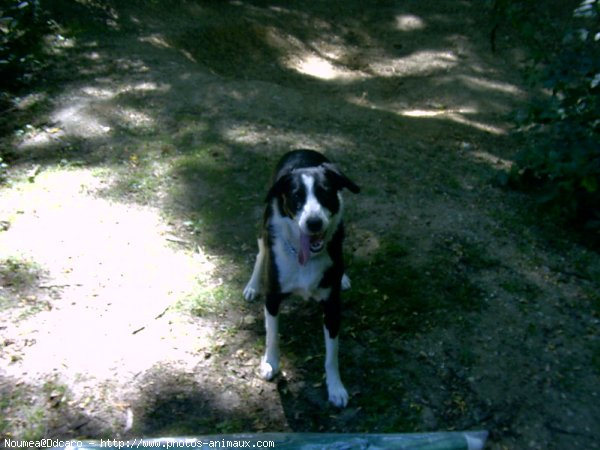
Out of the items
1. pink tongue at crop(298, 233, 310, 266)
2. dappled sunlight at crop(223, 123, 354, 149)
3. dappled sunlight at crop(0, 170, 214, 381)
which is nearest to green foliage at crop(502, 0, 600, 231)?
dappled sunlight at crop(223, 123, 354, 149)

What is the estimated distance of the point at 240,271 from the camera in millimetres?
4633

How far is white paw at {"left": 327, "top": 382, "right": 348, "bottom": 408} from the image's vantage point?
11.5ft

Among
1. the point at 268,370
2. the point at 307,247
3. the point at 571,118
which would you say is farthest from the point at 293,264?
the point at 571,118

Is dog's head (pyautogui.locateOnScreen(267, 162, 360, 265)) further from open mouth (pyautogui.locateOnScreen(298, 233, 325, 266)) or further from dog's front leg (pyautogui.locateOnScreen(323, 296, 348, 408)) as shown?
dog's front leg (pyautogui.locateOnScreen(323, 296, 348, 408))

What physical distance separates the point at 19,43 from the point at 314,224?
18.4 ft

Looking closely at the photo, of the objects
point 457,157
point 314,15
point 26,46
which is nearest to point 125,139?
point 26,46

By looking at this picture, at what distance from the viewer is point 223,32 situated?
404 inches

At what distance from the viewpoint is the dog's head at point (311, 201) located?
3.14 meters

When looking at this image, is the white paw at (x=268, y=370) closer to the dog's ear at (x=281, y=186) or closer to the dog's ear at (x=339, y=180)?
the dog's ear at (x=281, y=186)

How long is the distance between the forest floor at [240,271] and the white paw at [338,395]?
5 cm

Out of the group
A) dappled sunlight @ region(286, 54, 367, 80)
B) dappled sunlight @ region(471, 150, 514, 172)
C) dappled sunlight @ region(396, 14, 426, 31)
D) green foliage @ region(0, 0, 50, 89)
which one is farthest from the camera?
dappled sunlight @ region(396, 14, 426, 31)

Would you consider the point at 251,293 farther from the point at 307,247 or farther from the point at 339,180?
the point at 339,180

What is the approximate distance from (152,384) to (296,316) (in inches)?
43.9

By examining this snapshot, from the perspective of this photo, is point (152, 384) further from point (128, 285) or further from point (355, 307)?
point (355, 307)
